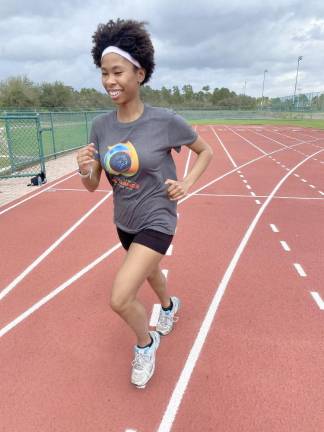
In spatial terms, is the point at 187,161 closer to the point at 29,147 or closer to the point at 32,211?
the point at 29,147

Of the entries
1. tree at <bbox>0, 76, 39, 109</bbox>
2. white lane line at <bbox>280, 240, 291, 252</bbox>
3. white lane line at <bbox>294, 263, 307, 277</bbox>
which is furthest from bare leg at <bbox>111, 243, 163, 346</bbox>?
tree at <bbox>0, 76, 39, 109</bbox>

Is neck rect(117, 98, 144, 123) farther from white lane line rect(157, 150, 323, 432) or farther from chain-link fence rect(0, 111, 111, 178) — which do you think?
chain-link fence rect(0, 111, 111, 178)

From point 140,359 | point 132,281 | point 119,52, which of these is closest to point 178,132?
point 119,52

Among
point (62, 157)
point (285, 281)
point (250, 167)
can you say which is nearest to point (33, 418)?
point (285, 281)

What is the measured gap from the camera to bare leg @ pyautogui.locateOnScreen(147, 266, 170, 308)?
2918mm

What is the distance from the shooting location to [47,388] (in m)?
2.57

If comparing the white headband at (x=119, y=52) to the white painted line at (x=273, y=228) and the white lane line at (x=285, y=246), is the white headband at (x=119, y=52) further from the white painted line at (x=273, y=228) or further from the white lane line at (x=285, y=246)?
the white painted line at (x=273, y=228)

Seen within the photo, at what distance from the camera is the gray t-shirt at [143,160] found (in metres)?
2.26

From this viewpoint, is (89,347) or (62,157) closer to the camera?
(89,347)

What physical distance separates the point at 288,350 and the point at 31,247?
3.74 meters

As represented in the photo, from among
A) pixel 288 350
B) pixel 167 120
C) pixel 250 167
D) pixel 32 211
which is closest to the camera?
pixel 167 120

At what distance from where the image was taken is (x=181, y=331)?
3.23 meters

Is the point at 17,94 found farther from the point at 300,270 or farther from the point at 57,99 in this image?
the point at 300,270

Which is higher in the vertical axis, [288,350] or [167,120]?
[167,120]
